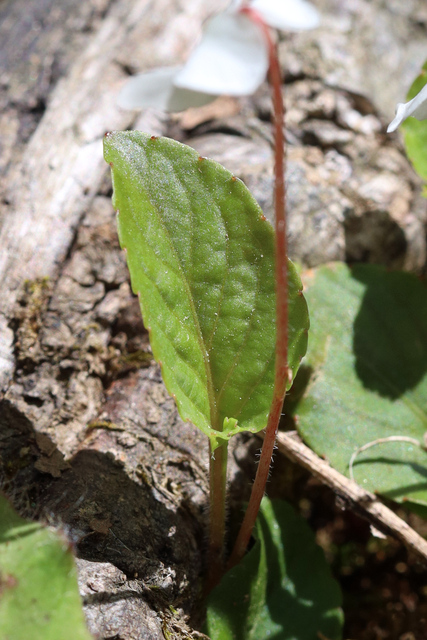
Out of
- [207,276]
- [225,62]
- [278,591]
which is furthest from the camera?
[278,591]

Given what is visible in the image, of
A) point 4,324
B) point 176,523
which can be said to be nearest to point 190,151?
point 4,324

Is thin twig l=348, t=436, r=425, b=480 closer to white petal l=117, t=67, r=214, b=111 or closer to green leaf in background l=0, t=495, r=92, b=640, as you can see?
green leaf in background l=0, t=495, r=92, b=640

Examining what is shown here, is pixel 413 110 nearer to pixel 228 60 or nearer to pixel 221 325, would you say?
pixel 228 60

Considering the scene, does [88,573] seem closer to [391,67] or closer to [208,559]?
[208,559]

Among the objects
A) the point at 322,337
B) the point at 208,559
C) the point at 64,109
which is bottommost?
the point at 208,559

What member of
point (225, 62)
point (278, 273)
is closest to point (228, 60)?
point (225, 62)

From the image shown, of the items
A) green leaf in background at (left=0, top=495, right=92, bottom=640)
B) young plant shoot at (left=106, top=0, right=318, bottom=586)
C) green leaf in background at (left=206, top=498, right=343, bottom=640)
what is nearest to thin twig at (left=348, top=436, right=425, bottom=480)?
green leaf in background at (left=206, top=498, right=343, bottom=640)

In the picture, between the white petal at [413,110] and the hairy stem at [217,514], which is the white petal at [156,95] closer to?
the white petal at [413,110]
